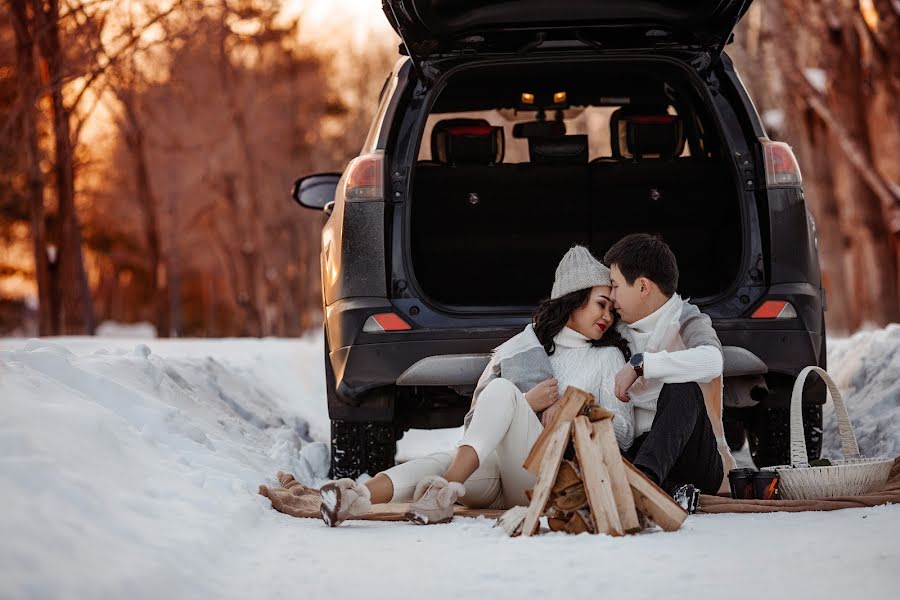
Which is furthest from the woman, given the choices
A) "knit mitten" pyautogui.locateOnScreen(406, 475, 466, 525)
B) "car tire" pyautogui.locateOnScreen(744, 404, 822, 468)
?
"car tire" pyautogui.locateOnScreen(744, 404, 822, 468)

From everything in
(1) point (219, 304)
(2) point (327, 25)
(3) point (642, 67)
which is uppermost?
(2) point (327, 25)

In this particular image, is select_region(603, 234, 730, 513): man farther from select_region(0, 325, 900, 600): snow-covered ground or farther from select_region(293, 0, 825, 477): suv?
select_region(293, 0, 825, 477): suv

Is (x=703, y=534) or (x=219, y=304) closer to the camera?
(x=703, y=534)

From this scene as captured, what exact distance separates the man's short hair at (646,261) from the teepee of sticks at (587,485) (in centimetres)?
84

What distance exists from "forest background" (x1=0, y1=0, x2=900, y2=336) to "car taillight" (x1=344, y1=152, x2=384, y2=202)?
7107 millimetres

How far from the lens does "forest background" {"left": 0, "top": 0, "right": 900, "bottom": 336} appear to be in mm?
15305

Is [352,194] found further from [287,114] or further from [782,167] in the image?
[287,114]

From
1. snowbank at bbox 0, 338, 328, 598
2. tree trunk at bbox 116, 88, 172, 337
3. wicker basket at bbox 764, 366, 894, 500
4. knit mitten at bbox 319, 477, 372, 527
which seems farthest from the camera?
tree trunk at bbox 116, 88, 172, 337

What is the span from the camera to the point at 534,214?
6.34m

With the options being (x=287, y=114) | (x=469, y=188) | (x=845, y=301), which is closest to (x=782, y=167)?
A: (x=469, y=188)

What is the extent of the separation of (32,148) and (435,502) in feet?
37.5

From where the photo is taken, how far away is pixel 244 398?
784 centimetres

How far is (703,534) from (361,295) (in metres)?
1.90

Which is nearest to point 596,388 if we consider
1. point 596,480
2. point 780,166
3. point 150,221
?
point 596,480
